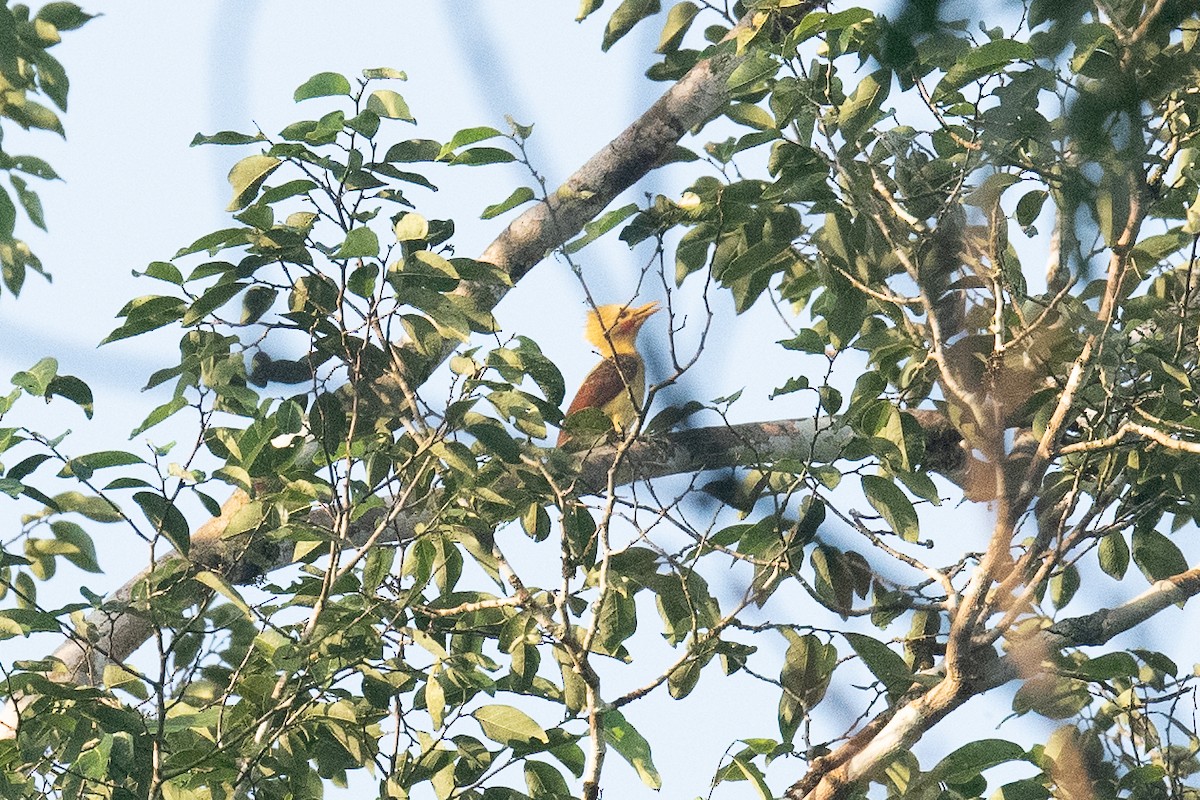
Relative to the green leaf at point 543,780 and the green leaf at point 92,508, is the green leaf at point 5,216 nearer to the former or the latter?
the green leaf at point 92,508

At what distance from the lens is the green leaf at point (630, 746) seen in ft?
6.90

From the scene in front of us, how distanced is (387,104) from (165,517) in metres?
0.73

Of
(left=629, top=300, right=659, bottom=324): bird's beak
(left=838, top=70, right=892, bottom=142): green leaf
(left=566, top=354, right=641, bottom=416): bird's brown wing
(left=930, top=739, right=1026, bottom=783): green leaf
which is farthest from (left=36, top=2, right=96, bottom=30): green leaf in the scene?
(left=629, top=300, right=659, bottom=324): bird's beak

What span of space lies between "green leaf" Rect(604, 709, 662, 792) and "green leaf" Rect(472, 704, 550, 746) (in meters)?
0.11

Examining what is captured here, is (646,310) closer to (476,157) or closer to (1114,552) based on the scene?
(476,157)

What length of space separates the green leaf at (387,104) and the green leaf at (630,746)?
993mm

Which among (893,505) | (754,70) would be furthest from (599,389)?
(754,70)

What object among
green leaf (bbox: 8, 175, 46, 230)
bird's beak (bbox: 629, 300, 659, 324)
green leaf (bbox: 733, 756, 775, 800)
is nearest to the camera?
bird's beak (bbox: 629, 300, 659, 324)

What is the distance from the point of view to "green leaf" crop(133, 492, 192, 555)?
199cm

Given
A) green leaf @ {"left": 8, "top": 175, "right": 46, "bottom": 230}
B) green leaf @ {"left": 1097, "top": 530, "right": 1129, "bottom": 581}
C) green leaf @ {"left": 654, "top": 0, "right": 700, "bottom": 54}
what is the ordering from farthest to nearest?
green leaf @ {"left": 8, "top": 175, "right": 46, "bottom": 230}
green leaf @ {"left": 1097, "top": 530, "right": 1129, "bottom": 581}
green leaf @ {"left": 654, "top": 0, "right": 700, "bottom": 54}

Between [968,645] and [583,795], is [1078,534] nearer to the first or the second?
[968,645]

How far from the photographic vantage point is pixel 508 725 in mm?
2102

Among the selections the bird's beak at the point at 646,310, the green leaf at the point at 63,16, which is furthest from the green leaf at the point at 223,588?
the green leaf at the point at 63,16

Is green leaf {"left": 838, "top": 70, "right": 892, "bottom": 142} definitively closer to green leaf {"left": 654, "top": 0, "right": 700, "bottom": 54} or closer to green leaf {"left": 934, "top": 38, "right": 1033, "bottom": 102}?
green leaf {"left": 934, "top": 38, "right": 1033, "bottom": 102}
